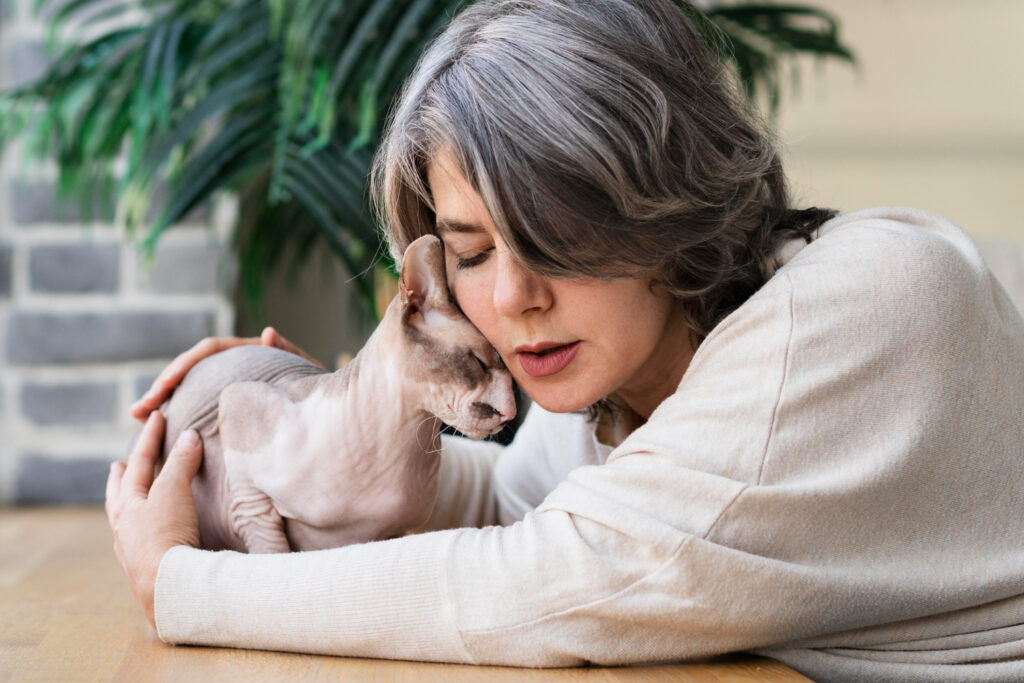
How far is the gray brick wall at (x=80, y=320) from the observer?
1701 millimetres

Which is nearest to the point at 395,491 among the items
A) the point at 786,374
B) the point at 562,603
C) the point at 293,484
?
the point at 293,484

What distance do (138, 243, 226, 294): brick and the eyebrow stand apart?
0.97m

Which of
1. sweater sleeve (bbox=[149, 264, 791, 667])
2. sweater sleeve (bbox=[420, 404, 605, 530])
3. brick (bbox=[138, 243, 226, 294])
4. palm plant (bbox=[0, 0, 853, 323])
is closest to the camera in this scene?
sweater sleeve (bbox=[149, 264, 791, 667])

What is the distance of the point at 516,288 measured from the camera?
0.76m

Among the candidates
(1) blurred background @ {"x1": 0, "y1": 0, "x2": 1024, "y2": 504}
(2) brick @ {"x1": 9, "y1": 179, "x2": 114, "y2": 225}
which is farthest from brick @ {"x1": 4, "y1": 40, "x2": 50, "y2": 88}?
(2) brick @ {"x1": 9, "y1": 179, "x2": 114, "y2": 225}

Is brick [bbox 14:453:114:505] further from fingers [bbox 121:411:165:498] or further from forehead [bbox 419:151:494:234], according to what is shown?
forehead [bbox 419:151:494:234]

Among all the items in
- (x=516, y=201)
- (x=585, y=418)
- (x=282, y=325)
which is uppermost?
(x=516, y=201)

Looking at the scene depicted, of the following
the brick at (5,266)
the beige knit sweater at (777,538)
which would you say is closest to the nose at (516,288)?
the beige knit sweater at (777,538)

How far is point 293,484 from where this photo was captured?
0.80 m

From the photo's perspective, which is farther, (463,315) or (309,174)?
(309,174)

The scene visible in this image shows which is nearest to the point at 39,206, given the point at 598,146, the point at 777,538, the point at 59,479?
the point at 59,479

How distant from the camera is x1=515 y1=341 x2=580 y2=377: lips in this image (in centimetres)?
81

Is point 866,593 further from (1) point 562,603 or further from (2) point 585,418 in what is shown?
(2) point 585,418

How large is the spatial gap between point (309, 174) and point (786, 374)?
2.91 feet
